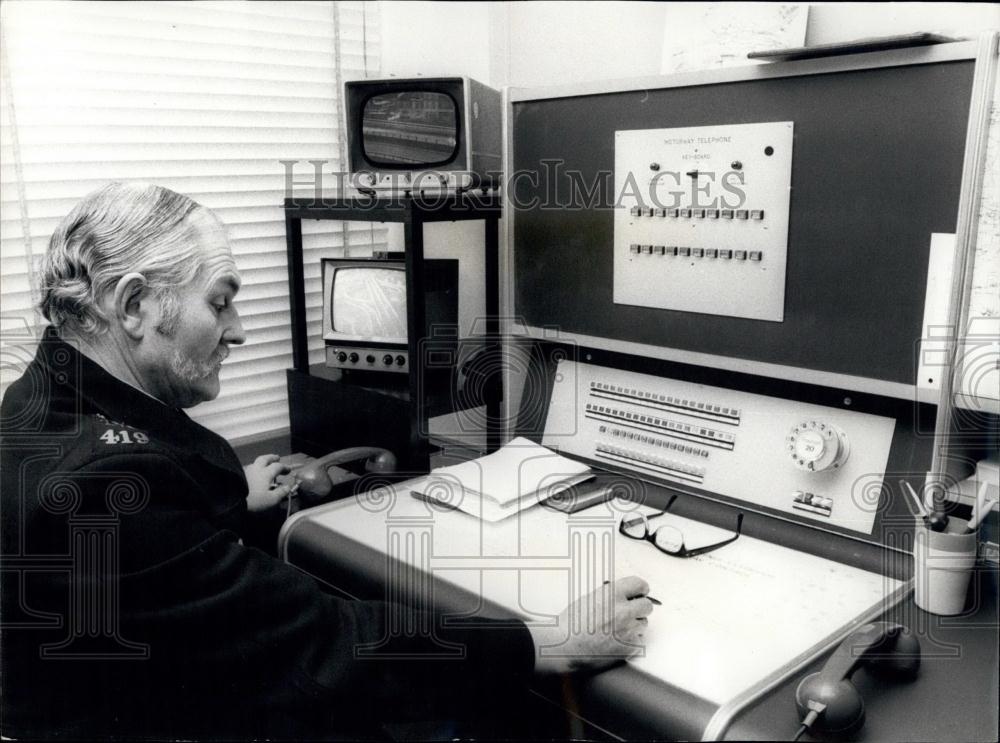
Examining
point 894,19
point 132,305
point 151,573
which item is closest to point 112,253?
point 132,305

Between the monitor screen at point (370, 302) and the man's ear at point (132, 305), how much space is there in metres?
0.82

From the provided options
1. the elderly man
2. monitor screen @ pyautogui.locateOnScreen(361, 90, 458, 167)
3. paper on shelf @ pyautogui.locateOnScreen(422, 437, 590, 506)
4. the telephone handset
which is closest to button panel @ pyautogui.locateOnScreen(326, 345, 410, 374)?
the telephone handset

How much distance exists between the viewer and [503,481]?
5.25ft

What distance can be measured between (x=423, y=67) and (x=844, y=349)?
130 centimetres

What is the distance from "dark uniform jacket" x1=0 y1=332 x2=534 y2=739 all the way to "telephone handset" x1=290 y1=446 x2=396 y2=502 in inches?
22.6

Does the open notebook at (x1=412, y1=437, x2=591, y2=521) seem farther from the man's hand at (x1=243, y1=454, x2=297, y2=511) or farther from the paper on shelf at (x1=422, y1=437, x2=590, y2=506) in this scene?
the man's hand at (x1=243, y1=454, x2=297, y2=511)

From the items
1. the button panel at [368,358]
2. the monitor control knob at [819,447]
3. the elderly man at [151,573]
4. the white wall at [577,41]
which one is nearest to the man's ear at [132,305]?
the elderly man at [151,573]

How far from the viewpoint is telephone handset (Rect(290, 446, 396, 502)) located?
1686 mm

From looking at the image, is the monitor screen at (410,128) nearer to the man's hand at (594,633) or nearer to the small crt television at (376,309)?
the small crt television at (376,309)

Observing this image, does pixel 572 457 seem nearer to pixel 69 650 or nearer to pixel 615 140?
pixel 615 140

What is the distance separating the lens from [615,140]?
163 centimetres

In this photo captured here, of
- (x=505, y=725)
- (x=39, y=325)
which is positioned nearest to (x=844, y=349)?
(x=505, y=725)

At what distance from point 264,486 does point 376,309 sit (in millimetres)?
514

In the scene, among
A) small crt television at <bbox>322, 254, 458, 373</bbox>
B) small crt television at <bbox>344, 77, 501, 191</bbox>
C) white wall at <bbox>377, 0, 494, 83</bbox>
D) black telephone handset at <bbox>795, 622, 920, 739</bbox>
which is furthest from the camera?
white wall at <bbox>377, 0, 494, 83</bbox>
